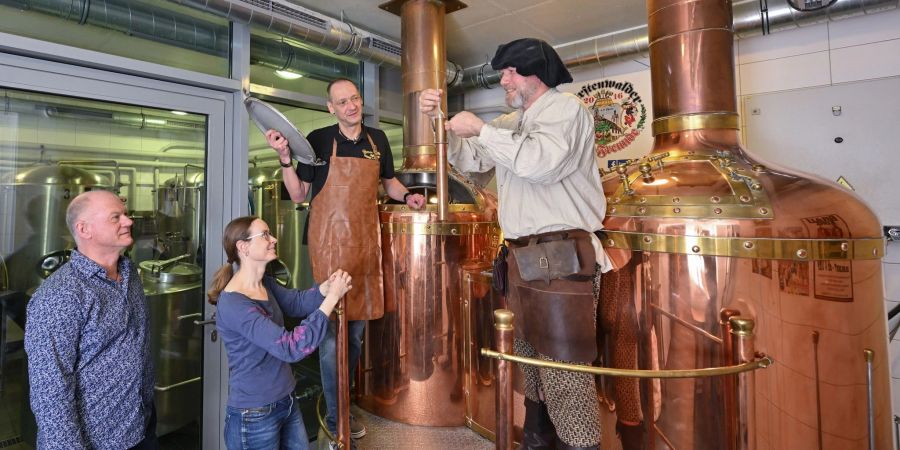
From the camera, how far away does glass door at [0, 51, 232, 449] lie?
2121 millimetres

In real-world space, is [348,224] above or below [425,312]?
above

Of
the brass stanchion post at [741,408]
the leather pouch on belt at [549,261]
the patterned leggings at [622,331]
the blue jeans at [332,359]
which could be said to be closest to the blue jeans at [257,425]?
the blue jeans at [332,359]

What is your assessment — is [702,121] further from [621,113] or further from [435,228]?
[621,113]

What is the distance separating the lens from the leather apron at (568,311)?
155 cm

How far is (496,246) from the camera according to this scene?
8.80 feet

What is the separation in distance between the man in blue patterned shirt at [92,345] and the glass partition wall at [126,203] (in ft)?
2.82

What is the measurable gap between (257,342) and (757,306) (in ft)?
5.54

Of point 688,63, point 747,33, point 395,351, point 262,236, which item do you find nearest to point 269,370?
point 262,236

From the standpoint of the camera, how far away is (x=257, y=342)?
5.35 ft

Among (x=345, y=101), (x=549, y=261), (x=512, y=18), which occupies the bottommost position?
(x=549, y=261)

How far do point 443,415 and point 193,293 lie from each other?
5.29ft

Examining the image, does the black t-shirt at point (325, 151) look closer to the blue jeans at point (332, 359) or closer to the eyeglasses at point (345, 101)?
the eyeglasses at point (345, 101)

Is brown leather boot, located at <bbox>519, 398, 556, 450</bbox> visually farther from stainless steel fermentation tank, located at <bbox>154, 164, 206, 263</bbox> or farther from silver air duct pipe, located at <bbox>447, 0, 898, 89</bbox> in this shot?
silver air duct pipe, located at <bbox>447, 0, 898, 89</bbox>


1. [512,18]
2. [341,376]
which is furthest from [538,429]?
[512,18]
